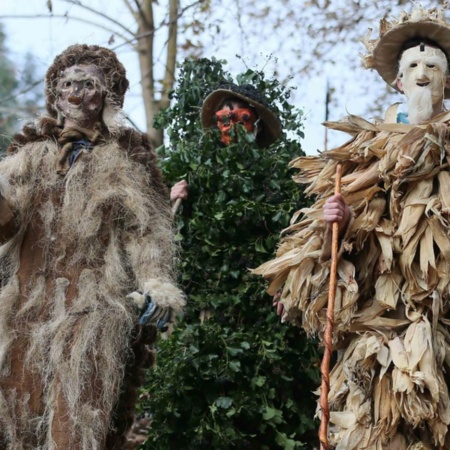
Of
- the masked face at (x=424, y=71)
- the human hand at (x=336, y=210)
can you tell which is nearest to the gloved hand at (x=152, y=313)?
the human hand at (x=336, y=210)

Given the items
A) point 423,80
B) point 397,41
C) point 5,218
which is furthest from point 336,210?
point 5,218

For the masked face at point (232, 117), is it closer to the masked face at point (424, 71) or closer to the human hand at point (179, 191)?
the human hand at point (179, 191)

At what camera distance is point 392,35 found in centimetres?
605

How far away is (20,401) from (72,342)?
40 centimetres

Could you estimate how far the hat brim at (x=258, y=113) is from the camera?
23.7ft

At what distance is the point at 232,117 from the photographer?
7.21 metres

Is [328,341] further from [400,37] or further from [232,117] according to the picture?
[232,117]

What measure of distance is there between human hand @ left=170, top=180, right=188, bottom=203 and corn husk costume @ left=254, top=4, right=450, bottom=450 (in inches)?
44.0

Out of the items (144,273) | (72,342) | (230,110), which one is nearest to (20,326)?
(72,342)

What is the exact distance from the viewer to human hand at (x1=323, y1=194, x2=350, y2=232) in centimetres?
548

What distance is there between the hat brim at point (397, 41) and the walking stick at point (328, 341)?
0.85 metres

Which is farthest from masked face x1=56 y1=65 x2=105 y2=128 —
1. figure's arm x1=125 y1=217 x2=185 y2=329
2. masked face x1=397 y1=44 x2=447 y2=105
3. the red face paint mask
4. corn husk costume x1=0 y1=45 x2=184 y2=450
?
masked face x1=397 y1=44 x2=447 y2=105

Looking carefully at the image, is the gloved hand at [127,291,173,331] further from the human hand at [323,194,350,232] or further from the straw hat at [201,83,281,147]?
the straw hat at [201,83,281,147]

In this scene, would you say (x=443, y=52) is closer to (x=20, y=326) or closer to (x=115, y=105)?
(x=115, y=105)
